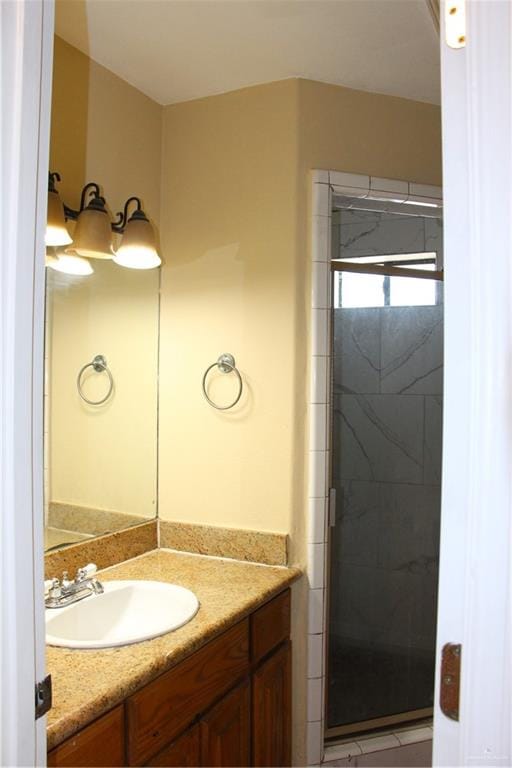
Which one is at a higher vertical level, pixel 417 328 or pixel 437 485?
pixel 417 328

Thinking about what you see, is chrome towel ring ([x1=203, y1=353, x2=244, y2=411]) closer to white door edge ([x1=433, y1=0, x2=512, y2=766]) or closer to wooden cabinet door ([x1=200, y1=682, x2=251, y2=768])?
wooden cabinet door ([x1=200, y1=682, x2=251, y2=768])

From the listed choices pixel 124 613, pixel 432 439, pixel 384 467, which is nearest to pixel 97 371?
pixel 124 613

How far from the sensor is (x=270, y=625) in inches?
Answer: 72.2

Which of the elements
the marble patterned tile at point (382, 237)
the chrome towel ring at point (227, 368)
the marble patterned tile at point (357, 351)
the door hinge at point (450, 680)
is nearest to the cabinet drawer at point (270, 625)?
the chrome towel ring at point (227, 368)

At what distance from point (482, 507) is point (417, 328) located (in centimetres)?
191

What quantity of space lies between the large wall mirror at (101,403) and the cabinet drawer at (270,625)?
0.61 meters

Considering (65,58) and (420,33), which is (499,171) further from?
(65,58)

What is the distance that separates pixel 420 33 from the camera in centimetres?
173

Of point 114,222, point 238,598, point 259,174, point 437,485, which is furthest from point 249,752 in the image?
point 259,174

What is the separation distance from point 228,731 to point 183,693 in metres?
0.32

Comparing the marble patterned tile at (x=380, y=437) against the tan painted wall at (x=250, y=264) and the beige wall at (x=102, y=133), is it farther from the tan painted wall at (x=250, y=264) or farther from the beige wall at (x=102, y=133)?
the beige wall at (x=102, y=133)

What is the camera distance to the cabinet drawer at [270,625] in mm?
1749

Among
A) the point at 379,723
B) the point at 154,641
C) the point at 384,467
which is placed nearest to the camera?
the point at 154,641

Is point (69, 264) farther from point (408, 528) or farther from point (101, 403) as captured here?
point (408, 528)
